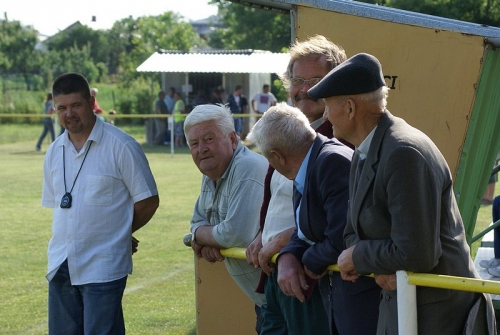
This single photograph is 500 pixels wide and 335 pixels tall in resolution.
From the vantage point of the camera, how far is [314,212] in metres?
3.76

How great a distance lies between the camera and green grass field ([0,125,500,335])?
293 inches

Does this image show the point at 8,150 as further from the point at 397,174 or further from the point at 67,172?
the point at 397,174

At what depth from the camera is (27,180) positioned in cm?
1916

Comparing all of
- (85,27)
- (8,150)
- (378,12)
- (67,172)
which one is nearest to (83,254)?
(67,172)

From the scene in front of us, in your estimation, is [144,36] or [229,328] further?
[144,36]

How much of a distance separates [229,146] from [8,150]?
24700 mm

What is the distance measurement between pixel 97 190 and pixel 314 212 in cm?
180

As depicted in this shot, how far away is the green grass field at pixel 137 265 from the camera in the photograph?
293 inches

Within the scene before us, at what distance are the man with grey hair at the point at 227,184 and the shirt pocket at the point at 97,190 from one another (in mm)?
724

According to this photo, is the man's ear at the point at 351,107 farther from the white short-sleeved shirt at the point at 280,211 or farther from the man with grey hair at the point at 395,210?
the white short-sleeved shirt at the point at 280,211

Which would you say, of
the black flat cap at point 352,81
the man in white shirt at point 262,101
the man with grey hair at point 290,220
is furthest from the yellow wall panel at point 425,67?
the man in white shirt at point 262,101

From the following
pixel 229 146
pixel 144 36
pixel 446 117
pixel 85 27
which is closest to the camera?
pixel 229 146

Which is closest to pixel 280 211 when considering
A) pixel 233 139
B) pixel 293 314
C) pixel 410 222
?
pixel 293 314

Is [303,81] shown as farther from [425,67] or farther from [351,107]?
[351,107]
